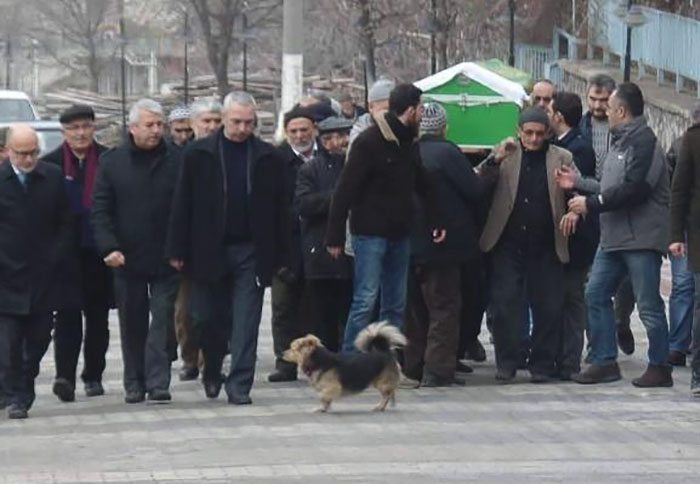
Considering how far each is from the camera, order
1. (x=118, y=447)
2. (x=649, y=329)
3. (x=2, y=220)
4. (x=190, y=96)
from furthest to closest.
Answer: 1. (x=190, y=96)
2. (x=649, y=329)
3. (x=2, y=220)
4. (x=118, y=447)

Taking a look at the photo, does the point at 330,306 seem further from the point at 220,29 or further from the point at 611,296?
the point at 220,29

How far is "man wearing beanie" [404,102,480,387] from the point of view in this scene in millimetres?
12789

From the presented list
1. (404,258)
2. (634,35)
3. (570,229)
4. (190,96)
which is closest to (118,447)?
(404,258)

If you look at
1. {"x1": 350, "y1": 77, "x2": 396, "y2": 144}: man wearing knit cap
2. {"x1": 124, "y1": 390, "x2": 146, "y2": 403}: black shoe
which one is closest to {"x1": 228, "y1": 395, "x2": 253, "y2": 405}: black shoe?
{"x1": 124, "y1": 390, "x2": 146, "y2": 403}: black shoe

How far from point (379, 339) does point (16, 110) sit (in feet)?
73.3

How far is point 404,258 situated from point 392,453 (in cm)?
233

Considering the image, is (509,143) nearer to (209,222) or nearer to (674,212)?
(674,212)

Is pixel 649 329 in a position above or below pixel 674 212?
below

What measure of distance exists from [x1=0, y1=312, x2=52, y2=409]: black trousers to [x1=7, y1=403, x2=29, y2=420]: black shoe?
0.09ft

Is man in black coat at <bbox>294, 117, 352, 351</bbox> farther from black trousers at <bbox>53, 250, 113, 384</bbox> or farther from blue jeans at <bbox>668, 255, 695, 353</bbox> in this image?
blue jeans at <bbox>668, 255, 695, 353</bbox>

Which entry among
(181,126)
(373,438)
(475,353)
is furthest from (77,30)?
(373,438)

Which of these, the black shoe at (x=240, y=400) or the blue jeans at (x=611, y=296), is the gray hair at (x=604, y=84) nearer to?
the blue jeans at (x=611, y=296)

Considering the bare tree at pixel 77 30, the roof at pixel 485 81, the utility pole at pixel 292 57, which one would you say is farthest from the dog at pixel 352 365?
the bare tree at pixel 77 30

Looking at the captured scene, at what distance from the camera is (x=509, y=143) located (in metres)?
13.0
